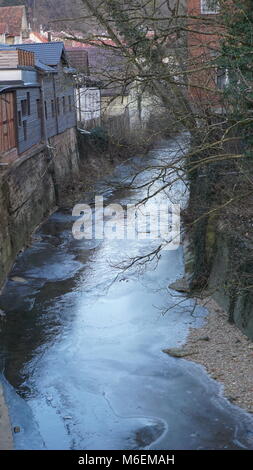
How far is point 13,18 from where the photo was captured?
1879 inches

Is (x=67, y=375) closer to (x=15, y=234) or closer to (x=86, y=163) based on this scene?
(x=15, y=234)

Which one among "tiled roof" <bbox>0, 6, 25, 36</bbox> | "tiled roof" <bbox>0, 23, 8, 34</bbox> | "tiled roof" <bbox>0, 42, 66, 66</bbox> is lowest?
"tiled roof" <bbox>0, 42, 66, 66</bbox>

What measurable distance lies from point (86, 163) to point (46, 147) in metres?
8.41

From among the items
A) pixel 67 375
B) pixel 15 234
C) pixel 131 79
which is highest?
pixel 131 79

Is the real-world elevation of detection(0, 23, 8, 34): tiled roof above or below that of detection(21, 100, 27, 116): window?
→ above

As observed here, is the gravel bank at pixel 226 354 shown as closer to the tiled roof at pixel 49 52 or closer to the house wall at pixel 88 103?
the house wall at pixel 88 103

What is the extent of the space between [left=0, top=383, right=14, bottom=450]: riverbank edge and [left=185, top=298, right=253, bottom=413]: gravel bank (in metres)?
3.86

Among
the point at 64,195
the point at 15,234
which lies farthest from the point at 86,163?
the point at 15,234

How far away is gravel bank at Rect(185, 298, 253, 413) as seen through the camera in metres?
10.9

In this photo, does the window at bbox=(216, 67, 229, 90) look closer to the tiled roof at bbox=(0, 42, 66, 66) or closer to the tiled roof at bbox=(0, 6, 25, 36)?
the tiled roof at bbox=(0, 42, 66, 66)

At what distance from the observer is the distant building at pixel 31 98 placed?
19.4m

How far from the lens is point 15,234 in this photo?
18.9 metres

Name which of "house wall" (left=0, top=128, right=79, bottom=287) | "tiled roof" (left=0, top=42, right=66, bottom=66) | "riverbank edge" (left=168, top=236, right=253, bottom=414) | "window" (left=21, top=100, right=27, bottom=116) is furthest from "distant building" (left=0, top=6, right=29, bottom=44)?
"riverbank edge" (left=168, top=236, right=253, bottom=414)

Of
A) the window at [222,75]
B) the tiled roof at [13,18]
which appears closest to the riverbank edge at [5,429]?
the window at [222,75]
